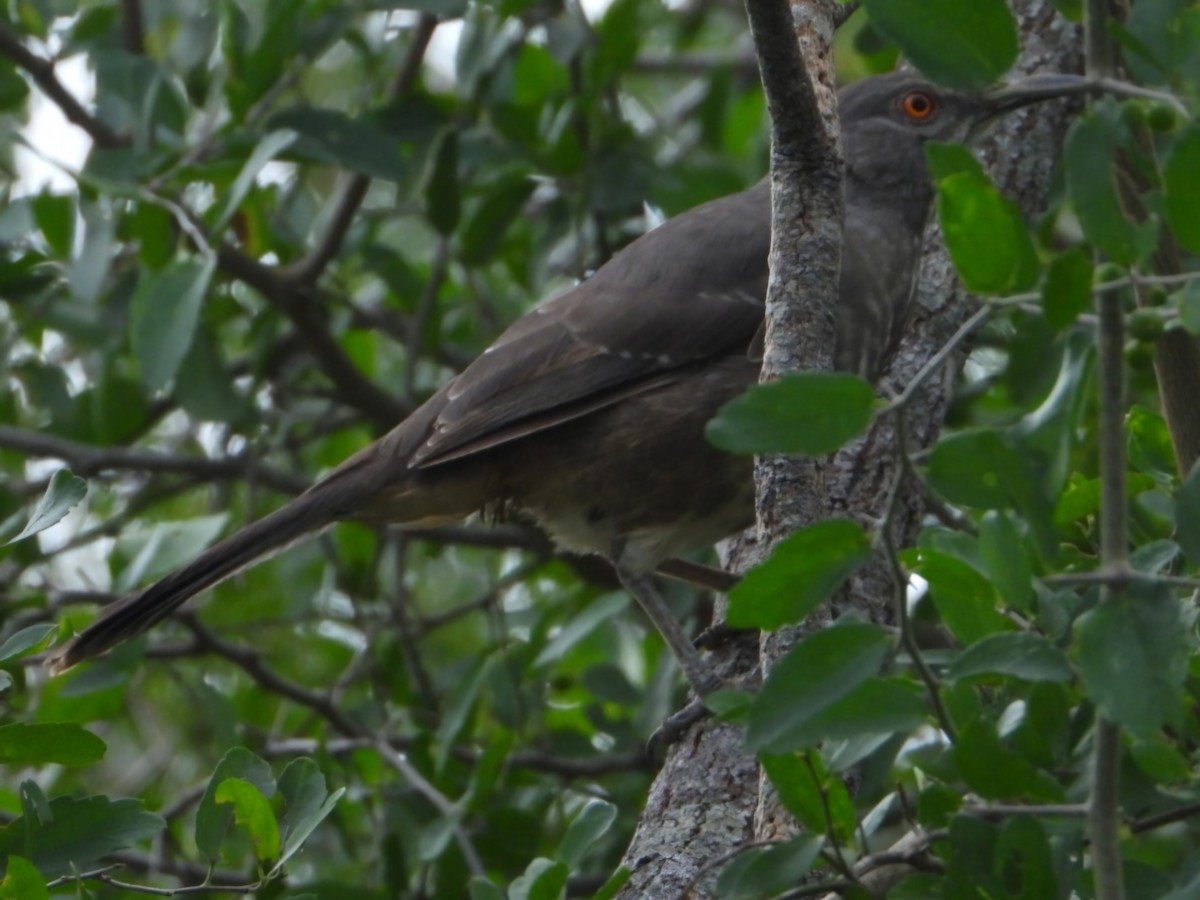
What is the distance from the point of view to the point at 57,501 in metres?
2.58

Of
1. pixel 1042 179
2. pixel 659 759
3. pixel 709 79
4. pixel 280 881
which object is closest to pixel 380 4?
pixel 709 79

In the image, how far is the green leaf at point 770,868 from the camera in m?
2.17

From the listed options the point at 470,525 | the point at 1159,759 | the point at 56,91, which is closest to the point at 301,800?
the point at 1159,759

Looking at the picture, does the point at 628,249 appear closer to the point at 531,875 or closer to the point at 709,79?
the point at 709,79

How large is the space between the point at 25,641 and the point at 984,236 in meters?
1.71

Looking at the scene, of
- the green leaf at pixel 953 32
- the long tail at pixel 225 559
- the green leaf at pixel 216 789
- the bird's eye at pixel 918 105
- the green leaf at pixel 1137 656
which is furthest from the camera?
the bird's eye at pixel 918 105

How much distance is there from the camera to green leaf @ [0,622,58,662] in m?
2.57

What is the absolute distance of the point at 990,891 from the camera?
204cm

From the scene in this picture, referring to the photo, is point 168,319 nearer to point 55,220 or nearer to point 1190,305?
point 55,220

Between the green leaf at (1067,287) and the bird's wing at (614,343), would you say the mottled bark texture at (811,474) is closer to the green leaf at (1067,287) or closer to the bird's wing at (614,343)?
the green leaf at (1067,287)

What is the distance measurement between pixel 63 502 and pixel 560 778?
2656 mm

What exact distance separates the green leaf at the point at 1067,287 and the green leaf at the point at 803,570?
37cm

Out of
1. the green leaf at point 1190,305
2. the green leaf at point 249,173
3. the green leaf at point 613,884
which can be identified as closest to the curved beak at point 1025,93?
the green leaf at point 1190,305

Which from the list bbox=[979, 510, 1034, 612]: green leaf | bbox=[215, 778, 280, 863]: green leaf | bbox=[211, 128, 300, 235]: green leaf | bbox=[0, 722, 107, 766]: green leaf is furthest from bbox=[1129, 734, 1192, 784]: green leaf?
bbox=[211, 128, 300, 235]: green leaf
